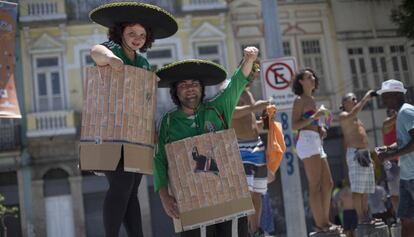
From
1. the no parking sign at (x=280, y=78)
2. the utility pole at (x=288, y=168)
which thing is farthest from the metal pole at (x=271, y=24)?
the no parking sign at (x=280, y=78)

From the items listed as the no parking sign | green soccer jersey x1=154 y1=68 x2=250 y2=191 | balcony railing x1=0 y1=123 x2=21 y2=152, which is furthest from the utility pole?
balcony railing x1=0 y1=123 x2=21 y2=152

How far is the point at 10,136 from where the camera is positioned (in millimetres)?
19250

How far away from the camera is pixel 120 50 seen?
11.2 feet

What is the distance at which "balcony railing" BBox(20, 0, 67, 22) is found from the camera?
63.7 ft

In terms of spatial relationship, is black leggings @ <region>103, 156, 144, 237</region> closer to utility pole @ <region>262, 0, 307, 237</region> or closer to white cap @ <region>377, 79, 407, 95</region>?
white cap @ <region>377, 79, 407, 95</region>

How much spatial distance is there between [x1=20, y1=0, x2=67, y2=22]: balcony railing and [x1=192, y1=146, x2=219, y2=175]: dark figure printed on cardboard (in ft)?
57.2

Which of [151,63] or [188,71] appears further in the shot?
[151,63]

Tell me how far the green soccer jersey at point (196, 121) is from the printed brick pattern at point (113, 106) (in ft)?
0.98

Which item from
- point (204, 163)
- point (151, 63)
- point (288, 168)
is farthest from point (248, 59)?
point (151, 63)

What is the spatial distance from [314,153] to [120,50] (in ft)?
9.92

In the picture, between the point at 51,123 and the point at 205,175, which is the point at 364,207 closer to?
the point at 205,175

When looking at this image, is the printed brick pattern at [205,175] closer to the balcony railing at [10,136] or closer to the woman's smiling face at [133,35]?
the woman's smiling face at [133,35]

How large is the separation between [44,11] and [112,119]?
58.2 ft

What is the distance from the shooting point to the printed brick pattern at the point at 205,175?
329 cm
